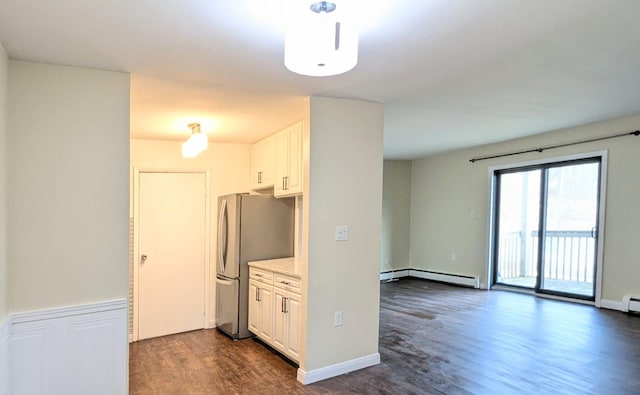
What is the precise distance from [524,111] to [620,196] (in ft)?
6.57

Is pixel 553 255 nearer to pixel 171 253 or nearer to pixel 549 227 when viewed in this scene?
pixel 549 227

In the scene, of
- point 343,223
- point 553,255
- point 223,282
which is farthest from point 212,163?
point 553,255

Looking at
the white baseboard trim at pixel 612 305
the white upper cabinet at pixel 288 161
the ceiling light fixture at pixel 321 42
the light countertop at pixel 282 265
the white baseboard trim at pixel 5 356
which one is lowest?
the white baseboard trim at pixel 612 305

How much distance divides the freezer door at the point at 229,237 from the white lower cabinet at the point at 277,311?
0.24 meters

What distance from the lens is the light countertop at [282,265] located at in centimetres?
343

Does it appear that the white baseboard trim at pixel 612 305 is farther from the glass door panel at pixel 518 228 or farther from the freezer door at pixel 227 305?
the freezer door at pixel 227 305

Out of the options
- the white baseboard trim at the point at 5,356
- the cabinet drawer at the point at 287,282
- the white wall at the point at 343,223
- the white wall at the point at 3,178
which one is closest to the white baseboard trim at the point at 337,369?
the white wall at the point at 343,223

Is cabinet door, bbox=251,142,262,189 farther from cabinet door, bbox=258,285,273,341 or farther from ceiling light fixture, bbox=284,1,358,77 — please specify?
ceiling light fixture, bbox=284,1,358,77

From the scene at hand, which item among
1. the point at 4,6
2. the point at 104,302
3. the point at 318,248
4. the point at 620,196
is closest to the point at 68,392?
the point at 104,302

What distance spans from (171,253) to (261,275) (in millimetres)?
1319

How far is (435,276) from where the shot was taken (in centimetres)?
741

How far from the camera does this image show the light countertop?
11.2ft

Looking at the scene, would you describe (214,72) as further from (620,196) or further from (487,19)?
(620,196)

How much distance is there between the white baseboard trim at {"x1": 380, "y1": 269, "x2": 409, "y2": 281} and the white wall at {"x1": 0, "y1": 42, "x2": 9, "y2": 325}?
6193 millimetres
